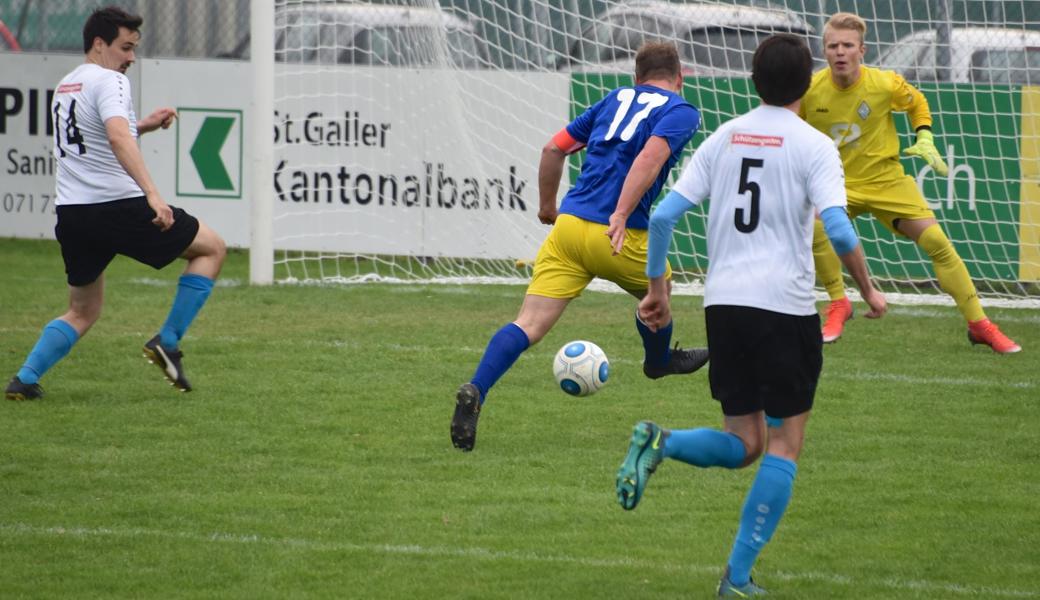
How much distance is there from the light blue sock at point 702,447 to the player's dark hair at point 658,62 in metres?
2.43

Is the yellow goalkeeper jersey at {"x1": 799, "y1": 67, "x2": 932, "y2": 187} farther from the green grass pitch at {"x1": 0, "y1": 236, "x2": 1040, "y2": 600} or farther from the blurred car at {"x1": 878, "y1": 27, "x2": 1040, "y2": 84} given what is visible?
the blurred car at {"x1": 878, "y1": 27, "x2": 1040, "y2": 84}

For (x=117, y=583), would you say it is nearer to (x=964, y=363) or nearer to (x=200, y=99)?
(x=964, y=363)

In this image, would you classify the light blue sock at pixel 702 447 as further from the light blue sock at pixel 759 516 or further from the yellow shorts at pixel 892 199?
the yellow shorts at pixel 892 199

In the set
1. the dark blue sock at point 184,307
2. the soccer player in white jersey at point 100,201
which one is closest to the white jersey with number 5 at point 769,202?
the soccer player in white jersey at point 100,201

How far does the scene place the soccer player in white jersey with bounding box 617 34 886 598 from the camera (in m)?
4.55

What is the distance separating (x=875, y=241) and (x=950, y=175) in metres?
0.82

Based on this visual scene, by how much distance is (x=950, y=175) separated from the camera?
42.0ft

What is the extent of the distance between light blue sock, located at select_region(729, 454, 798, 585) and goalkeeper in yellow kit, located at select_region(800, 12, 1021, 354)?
4.64 metres

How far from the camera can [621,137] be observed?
671 cm

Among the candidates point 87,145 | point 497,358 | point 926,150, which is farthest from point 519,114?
point 497,358

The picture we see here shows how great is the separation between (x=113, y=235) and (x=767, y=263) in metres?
4.10

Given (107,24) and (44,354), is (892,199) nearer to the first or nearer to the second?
(107,24)

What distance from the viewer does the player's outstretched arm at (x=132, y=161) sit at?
7.36m

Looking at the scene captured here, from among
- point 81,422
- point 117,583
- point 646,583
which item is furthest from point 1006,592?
point 81,422
